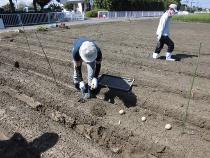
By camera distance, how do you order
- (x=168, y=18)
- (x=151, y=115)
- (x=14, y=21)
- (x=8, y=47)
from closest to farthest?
(x=151, y=115) < (x=168, y=18) < (x=8, y=47) < (x=14, y=21)

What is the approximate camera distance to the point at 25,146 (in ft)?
15.3

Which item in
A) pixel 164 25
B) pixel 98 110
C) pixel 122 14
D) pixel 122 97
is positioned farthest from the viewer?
pixel 122 14

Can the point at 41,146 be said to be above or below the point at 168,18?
below

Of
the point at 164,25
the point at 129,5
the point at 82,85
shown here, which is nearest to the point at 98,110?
the point at 82,85

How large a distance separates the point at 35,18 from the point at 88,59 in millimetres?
22140

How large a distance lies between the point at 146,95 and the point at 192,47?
23.5ft

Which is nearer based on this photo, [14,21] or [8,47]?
[8,47]

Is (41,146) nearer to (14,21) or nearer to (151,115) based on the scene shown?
(151,115)

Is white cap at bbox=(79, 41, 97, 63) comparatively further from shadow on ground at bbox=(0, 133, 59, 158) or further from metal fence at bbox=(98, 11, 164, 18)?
metal fence at bbox=(98, 11, 164, 18)

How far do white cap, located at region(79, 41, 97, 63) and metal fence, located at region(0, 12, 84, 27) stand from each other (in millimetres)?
17414

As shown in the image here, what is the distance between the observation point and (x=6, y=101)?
20.8 ft

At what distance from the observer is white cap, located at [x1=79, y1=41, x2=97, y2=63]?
17.3ft

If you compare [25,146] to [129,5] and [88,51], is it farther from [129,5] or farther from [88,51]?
[129,5]

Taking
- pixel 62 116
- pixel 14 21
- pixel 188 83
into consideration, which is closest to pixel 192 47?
pixel 188 83
